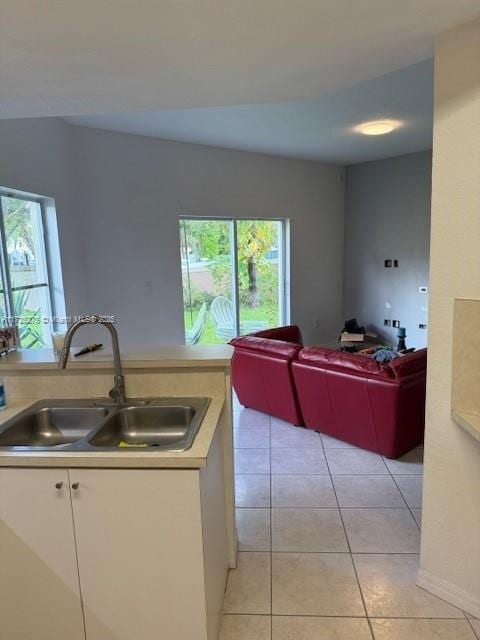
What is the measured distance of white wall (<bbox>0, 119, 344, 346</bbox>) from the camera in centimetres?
A: 385

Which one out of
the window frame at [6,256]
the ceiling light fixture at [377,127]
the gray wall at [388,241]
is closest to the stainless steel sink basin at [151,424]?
the window frame at [6,256]

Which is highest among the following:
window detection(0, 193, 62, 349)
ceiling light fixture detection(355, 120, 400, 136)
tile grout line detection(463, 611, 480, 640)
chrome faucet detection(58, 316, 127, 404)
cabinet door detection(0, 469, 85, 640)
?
ceiling light fixture detection(355, 120, 400, 136)

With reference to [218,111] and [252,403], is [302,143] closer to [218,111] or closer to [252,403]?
[218,111]

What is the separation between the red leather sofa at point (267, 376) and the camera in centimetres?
364

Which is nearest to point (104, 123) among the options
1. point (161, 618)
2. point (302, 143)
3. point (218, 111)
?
point (218, 111)

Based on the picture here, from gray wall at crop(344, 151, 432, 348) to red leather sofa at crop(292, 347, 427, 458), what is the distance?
3104 millimetres

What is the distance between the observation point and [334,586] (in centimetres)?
204

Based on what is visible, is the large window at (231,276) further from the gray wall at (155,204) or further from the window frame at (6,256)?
the window frame at (6,256)

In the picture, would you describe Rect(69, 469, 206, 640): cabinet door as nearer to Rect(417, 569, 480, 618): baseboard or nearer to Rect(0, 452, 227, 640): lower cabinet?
Rect(0, 452, 227, 640): lower cabinet

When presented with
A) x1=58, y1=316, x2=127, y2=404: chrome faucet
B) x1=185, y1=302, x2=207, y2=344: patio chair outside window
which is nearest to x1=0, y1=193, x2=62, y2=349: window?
x1=58, y1=316, x2=127, y2=404: chrome faucet

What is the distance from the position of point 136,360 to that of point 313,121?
3346 millimetres

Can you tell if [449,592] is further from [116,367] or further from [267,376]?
[267,376]

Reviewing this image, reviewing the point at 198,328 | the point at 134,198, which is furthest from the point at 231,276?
the point at 134,198

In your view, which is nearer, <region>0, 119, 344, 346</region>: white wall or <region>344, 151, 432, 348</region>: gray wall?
<region>0, 119, 344, 346</region>: white wall
